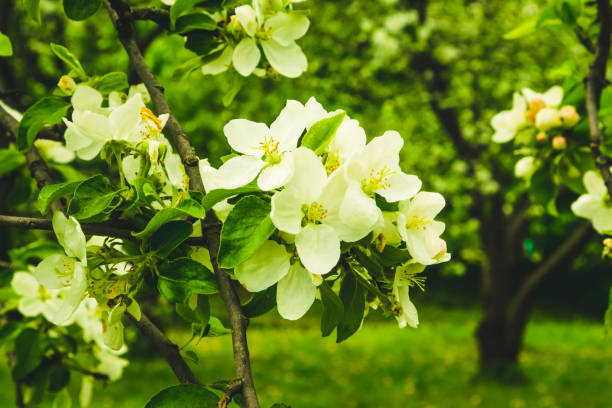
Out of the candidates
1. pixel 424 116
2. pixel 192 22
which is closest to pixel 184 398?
pixel 192 22

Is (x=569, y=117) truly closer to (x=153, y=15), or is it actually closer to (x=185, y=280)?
(x=153, y=15)

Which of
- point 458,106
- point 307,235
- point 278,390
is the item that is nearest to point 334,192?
point 307,235

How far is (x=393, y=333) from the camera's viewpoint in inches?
499

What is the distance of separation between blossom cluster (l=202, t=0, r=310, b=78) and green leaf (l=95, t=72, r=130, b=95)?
0.63 ft

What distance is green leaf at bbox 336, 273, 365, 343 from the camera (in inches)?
37.9

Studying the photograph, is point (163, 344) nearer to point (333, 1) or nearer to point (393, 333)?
point (333, 1)

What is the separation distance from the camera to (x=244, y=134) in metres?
1.02

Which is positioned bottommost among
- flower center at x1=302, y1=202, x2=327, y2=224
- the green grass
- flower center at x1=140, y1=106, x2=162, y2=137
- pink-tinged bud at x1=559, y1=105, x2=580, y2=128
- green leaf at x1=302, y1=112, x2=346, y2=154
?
the green grass

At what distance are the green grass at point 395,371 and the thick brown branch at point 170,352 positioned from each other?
18.9 feet

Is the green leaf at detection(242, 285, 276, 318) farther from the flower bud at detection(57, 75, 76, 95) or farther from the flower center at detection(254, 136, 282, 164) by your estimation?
the flower bud at detection(57, 75, 76, 95)

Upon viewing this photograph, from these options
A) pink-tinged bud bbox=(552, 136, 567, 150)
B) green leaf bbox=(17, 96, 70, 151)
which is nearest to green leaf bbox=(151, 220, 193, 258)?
green leaf bbox=(17, 96, 70, 151)

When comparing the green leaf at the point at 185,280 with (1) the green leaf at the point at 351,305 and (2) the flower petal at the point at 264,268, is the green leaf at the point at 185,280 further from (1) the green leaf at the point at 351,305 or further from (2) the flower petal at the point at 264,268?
(1) the green leaf at the point at 351,305

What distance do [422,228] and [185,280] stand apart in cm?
37

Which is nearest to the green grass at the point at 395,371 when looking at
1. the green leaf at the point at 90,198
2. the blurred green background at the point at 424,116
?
the blurred green background at the point at 424,116
